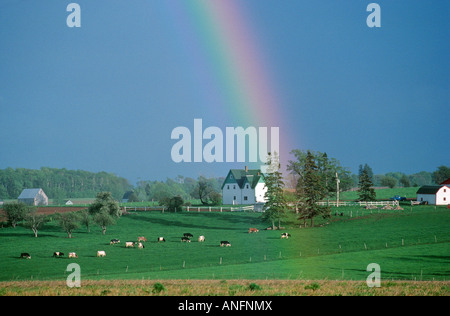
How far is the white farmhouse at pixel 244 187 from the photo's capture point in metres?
119

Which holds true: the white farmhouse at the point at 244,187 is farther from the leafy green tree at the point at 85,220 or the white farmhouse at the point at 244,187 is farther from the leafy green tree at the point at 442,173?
the leafy green tree at the point at 442,173

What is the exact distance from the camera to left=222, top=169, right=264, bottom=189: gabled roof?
119312mm

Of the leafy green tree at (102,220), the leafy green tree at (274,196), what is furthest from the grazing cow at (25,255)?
the leafy green tree at (274,196)

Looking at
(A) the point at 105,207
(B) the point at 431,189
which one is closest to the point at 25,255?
(A) the point at 105,207

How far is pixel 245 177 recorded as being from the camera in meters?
121

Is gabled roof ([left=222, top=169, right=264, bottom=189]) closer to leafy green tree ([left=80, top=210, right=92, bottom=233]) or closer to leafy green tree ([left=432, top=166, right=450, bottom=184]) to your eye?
leafy green tree ([left=80, top=210, right=92, bottom=233])

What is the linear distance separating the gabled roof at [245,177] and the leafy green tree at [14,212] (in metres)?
52.6

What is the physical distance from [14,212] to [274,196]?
134 feet

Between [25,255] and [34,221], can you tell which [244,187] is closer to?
[34,221]

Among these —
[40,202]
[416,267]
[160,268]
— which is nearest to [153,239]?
[160,268]
